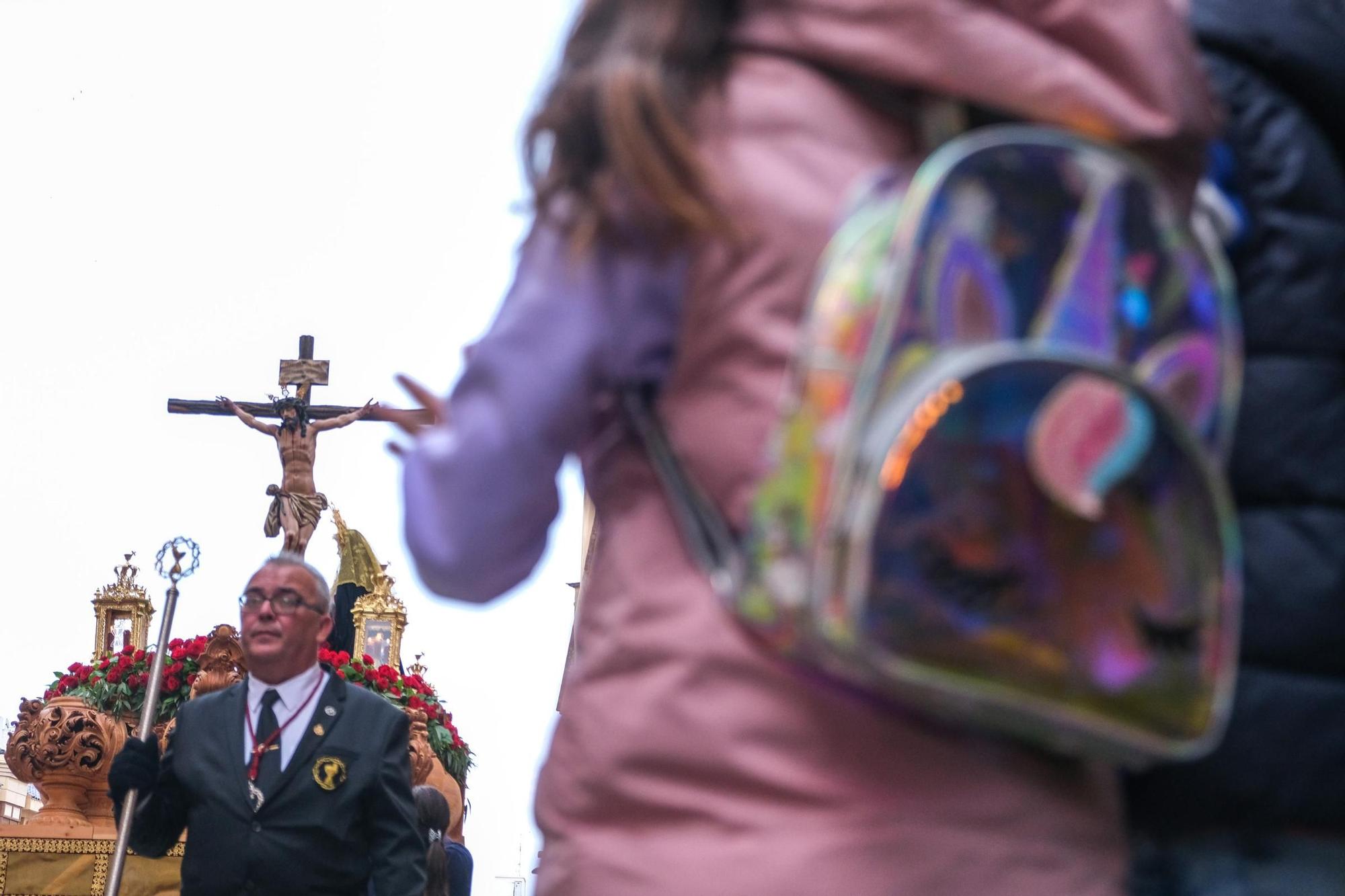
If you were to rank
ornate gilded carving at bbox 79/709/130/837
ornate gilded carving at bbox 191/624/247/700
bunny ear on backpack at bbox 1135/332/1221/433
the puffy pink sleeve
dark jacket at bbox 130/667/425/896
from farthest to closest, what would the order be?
1. ornate gilded carving at bbox 191/624/247/700
2. ornate gilded carving at bbox 79/709/130/837
3. dark jacket at bbox 130/667/425/896
4. the puffy pink sleeve
5. bunny ear on backpack at bbox 1135/332/1221/433

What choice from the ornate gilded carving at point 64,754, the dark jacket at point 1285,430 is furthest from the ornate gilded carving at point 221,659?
the dark jacket at point 1285,430

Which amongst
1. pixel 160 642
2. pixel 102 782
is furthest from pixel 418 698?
pixel 160 642

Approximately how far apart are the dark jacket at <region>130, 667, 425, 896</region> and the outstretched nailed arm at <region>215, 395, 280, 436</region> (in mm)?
15930

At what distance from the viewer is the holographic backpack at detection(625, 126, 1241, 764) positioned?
1203 mm

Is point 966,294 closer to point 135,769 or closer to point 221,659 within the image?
point 135,769

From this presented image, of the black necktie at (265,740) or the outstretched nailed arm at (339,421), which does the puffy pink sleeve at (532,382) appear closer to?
the black necktie at (265,740)

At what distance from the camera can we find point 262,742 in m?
4.92

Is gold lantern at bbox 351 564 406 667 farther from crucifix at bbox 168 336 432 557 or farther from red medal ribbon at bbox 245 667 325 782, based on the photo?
red medal ribbon at bbox 245 667 325 782

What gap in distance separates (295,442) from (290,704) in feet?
52.6

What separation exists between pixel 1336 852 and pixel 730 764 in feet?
1.89

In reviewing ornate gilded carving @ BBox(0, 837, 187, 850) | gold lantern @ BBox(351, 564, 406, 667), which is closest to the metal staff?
ornate gilded carving @ BBox(0, 837, 187, 850)

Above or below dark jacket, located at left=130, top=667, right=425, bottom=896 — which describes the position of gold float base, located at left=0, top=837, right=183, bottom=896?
below

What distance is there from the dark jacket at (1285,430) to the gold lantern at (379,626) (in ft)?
66.3

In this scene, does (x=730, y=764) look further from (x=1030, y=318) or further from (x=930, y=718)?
(x=1030, y=318)
